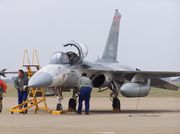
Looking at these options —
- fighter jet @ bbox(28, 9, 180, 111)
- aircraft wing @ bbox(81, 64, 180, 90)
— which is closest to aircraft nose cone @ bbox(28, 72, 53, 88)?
fighter jet @ bbox(28, 9, 180, 111)

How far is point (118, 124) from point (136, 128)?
→ 4.56 ft

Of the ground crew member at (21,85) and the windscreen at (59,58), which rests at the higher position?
the windscreen at (59,58)

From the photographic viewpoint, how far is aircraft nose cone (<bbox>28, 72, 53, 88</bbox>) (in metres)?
18.8

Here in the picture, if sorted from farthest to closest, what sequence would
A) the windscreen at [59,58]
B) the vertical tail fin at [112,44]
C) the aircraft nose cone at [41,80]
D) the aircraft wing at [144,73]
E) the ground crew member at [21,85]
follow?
the vertical tail fin at [112,44] → the aircraft wing at [144,73] → the ground crew member at [21,85] → the windscreen at [59,58] → the aircraft nose cone at [41,80]

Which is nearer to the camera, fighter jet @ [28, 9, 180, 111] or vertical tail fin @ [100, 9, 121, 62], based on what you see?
fighter jet @ [28, 9, 180, 111]

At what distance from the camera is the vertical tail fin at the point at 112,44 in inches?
981

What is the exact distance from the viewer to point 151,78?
22.9 metres

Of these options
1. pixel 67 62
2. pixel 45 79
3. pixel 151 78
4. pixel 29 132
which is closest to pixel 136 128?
pixel 29 132

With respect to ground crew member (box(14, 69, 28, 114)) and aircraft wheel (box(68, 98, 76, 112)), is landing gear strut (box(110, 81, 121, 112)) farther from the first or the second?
ground crew member (box(14, 69, 28, 114))

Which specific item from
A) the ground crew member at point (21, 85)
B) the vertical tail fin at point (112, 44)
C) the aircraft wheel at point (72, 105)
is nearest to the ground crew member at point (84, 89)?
the aircraft wheel at point (72, 105)

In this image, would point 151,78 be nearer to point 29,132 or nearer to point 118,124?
point 118,124

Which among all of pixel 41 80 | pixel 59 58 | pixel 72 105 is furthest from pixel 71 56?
pixel 41 80

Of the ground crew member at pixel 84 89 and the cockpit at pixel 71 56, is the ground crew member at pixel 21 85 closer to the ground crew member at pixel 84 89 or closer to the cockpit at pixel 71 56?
the cockpit at pixel 71 56

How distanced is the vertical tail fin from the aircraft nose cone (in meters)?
5.88
